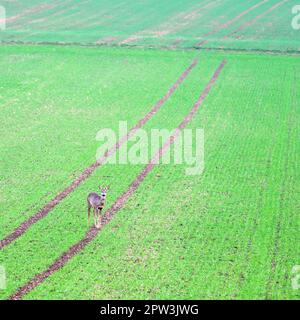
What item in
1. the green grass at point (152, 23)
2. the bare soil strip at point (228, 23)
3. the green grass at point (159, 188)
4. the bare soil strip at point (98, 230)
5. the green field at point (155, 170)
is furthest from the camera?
the bare soil strip at point (228, 23)

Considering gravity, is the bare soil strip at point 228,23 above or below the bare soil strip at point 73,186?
above

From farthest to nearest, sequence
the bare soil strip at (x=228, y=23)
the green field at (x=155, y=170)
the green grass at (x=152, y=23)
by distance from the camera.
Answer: the bare soil strip at (x=228, y=23) → the green grass at (x=152, y=23) → the green field at (x=155, y=170)

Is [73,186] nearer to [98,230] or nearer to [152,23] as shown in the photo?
[98,230]

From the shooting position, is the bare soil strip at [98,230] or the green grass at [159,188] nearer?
the bare soil strip at [98,230]

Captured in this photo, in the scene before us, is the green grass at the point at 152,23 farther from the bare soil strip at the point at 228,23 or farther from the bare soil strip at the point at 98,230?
the bare soil strip at the point at 98,230

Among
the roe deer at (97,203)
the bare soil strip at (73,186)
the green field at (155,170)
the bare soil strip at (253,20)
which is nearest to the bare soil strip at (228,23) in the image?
the green field at (155,170)
